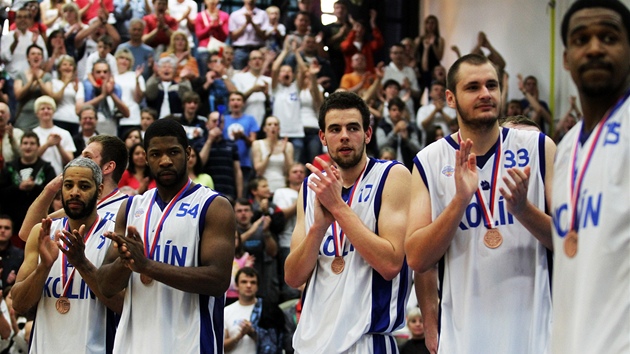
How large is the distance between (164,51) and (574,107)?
25.1 ft


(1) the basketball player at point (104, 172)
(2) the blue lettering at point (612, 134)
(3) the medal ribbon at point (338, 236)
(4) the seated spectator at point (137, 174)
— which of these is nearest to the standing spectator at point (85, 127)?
(4) the seated spectator at point (137, 174)

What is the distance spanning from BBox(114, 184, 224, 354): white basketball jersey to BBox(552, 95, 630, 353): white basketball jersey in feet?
10.5

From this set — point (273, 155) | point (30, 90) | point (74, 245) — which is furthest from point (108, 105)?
point (74, 245)

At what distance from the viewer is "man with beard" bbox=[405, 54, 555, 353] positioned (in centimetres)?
557

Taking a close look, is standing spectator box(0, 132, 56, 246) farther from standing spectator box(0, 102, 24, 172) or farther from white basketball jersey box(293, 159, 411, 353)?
white basketball jersey box(293, 159, 411, 353)

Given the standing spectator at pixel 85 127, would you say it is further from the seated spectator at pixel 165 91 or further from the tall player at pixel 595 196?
the tall player at pixel 595 196

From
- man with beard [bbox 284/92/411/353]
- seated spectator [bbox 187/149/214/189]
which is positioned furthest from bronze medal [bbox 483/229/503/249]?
seated spectator [bbox 187/149/214/189]

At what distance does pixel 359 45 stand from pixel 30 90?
23.9ft

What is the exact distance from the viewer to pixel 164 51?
1725 cm

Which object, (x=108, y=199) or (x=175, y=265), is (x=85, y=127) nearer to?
(x=108, y=199)

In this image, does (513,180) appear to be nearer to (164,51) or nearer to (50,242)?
(50,242)

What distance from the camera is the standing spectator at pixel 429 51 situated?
66.0ft

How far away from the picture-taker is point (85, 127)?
14.5 metres

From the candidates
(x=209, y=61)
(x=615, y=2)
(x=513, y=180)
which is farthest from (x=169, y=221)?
(x=209, y=61)
